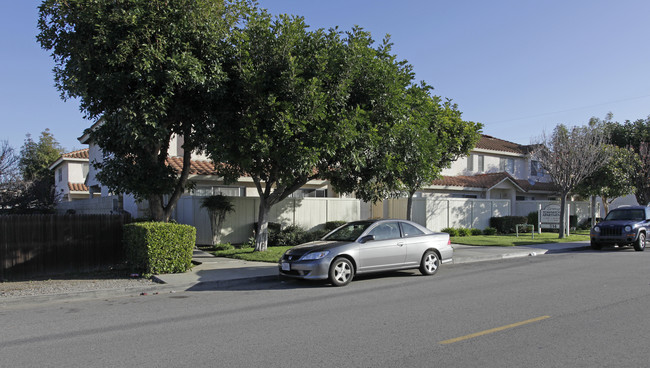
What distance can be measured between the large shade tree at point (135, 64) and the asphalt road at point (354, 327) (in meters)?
4.34

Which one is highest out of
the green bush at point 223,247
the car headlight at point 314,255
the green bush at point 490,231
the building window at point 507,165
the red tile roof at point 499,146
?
the red tile roof at point 499,146

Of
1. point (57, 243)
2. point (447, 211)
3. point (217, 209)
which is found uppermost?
point (217, 209)

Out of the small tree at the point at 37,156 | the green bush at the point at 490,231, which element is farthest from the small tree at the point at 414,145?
the small tree at the point at 37,156

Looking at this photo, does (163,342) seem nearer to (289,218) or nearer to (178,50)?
(178,50)

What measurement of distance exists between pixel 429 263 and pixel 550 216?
16.4 m

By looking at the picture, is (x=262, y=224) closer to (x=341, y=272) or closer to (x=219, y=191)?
(x=219, y=191)

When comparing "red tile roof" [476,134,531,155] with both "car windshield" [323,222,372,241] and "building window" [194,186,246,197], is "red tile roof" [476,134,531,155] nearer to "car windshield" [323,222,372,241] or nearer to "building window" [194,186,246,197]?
"building window" [194,186,246,197]

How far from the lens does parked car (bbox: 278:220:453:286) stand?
10.1 metres

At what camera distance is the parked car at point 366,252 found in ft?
33.2

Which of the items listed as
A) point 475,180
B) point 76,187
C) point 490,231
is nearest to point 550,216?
point 490,231

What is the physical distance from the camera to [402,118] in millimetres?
13938

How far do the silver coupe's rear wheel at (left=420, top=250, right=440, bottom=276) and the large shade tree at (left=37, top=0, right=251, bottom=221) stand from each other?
684 cm

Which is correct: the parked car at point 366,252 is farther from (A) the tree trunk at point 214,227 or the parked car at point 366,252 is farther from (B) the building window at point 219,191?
(B) the building window at point 219,191

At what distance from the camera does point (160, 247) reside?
458 inches
